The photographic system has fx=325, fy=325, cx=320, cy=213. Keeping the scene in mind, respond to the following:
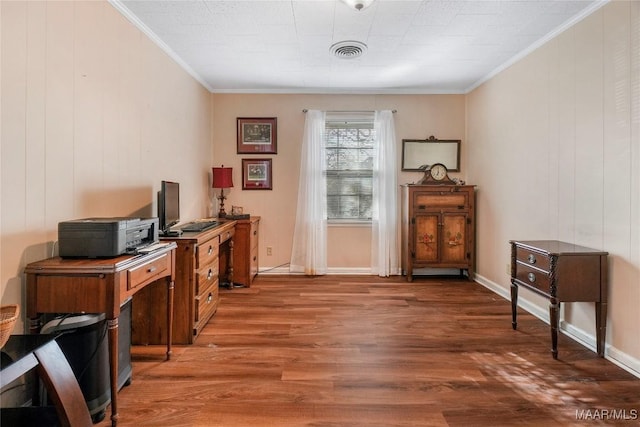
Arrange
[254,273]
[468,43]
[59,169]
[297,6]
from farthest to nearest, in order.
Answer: [254,273], [468,43], [297,6], [59,169]

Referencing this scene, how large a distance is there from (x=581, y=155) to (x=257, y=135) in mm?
3446

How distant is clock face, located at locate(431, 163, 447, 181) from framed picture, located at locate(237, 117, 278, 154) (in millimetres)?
2092

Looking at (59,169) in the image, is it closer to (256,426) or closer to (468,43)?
(256,426)

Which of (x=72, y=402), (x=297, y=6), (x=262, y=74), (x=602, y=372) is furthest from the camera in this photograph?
(x=262, y=74)

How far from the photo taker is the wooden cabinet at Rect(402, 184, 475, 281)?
13.1ft

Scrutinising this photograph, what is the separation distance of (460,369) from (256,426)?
1302 millimetres

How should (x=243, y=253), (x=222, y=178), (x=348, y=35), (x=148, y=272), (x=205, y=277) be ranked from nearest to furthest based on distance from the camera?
(x=148, y=272) → (x=205, y=277) → (x=348, y=35) → (x=243, y=253) → (x=222, y=178)

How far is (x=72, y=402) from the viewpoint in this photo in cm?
107

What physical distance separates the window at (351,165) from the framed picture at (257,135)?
728 millimetres

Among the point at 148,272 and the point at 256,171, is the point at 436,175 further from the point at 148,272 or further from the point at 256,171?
the point at 148,272

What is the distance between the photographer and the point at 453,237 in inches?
159

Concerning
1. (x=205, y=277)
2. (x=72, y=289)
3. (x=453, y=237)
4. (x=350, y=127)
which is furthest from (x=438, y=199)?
(x=72, y=289)

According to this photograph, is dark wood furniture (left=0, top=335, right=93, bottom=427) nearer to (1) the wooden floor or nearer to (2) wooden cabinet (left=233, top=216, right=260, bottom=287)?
(1) the wooden floor

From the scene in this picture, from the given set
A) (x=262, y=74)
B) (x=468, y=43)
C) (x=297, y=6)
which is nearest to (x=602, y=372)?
(x=468, y=43)
